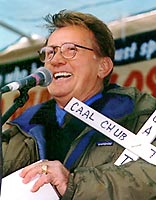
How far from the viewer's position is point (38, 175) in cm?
111

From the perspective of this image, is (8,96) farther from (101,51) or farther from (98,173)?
(98,173)

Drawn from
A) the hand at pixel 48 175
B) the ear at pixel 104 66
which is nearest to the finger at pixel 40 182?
the hand at pixel 48 175

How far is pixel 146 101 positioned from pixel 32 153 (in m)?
0.36

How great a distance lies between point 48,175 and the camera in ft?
3.67

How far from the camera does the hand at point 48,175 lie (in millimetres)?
1103

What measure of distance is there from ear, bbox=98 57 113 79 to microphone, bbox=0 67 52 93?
36cm

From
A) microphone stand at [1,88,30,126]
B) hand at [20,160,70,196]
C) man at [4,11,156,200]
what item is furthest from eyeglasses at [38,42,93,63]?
hand at [20,160,70,196]

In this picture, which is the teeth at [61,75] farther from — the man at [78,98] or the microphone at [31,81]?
the microphone at [31,81]

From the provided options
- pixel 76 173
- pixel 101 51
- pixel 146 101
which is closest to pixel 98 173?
pixel 76 173

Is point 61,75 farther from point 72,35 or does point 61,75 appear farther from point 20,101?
point 20,101

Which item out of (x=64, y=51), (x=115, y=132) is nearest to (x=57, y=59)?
(x=64, y=51)

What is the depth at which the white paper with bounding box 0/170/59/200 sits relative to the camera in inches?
43.3

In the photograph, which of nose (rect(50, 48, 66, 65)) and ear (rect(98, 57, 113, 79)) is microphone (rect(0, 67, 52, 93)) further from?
ear (rect(98, 57, 113, 79))

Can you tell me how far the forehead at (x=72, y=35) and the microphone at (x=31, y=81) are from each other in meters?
0.29
